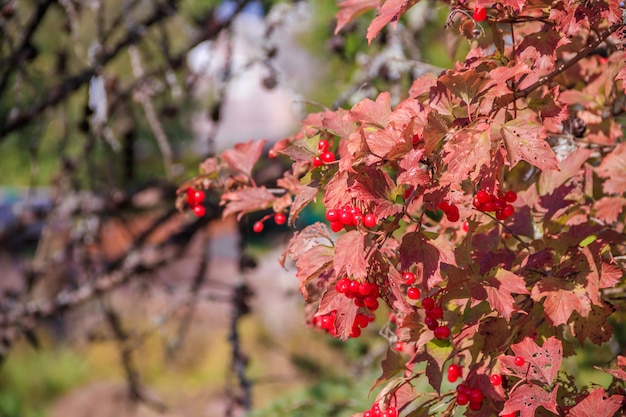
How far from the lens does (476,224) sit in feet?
3.71

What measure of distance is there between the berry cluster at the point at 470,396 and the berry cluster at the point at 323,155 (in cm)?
43

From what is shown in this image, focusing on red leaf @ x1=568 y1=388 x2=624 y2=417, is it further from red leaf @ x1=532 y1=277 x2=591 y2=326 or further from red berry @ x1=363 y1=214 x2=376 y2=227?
red berry @ x1=363 y1=214 x2=376 y2=227

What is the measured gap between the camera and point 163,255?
11.1 ft

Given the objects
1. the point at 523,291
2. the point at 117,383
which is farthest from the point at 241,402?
the point at 117,383

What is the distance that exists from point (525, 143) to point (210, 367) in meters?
6.16

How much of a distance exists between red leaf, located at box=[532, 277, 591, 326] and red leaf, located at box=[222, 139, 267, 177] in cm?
63

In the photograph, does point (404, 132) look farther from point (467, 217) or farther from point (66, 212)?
point (66, 212)

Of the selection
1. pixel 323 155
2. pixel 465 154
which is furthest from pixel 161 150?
pixel 465 154

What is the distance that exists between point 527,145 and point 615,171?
41 centimetres

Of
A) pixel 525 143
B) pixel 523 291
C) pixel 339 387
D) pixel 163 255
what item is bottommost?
pixel 339 387

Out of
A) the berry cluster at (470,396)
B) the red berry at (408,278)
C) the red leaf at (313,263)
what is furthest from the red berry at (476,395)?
the red leaf at (313,263)

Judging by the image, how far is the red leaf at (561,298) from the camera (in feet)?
3.45

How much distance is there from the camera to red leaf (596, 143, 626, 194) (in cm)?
127

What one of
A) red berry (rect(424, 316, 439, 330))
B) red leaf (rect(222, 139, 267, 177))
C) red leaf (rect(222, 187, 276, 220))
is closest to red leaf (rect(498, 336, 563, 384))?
red berry (rect(424, 316, 439, 330))
